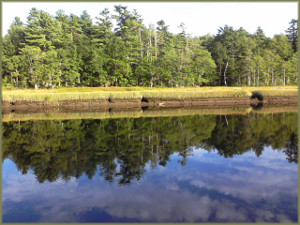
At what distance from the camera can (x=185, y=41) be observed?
186 ft

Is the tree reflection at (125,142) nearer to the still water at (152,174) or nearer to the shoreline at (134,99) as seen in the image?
the still water at (152,174)

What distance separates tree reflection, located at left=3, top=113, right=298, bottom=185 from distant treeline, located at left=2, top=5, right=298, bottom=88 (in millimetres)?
26874

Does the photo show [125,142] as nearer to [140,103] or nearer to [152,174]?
[152,174]

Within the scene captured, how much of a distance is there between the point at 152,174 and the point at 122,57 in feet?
131

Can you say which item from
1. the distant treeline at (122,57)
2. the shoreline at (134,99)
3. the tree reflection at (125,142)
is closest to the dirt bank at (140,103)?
the shoreline at (134,99)

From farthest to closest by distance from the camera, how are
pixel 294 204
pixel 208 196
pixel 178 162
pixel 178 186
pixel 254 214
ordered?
pixel 178 162, pixel 178 186, pixel 208 196, pixel 294 204, pixel 254 214

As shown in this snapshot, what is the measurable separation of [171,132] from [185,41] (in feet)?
143

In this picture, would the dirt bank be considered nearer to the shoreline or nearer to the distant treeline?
the shoreline

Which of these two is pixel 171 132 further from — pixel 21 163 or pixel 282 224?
pixel 282 224

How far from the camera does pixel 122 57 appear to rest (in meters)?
47.6

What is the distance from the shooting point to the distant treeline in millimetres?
46062

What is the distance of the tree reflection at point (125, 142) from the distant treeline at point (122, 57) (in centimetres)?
2687

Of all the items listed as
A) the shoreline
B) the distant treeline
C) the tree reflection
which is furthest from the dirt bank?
the distant treeline

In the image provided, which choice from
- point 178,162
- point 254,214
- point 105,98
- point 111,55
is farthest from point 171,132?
point 111,55
